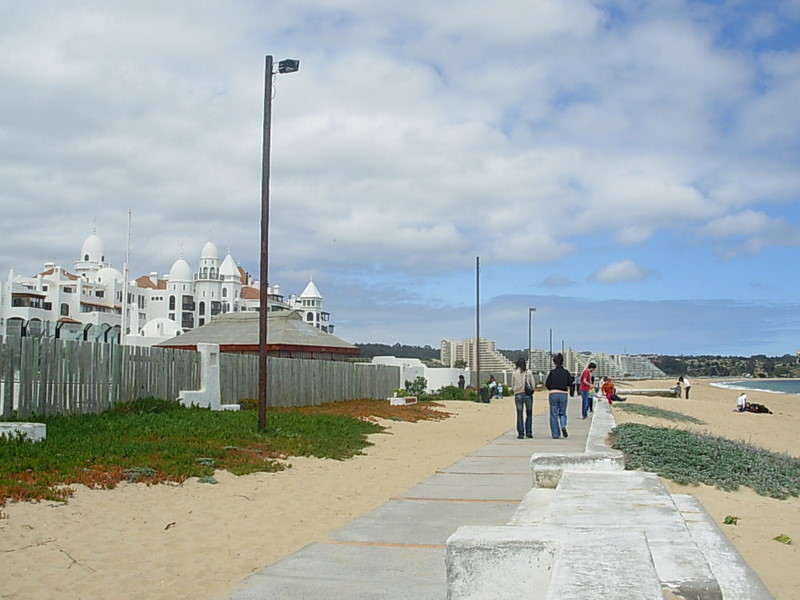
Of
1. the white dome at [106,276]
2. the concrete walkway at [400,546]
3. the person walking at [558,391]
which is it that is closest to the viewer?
the concrete walkway at [400,546]

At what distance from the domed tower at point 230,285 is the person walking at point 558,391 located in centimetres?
10505

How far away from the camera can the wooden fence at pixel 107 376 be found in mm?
14992

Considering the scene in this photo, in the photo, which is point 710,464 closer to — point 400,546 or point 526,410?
point 400,546

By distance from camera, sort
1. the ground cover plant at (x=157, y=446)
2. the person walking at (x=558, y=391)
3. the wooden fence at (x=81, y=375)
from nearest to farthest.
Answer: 1. the ground cover plant at (x=157, y=446)
2. the wooden fence at (x=81, y=375)
3. the person walking at (x=558, y=391)

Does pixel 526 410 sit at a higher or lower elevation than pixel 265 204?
lower

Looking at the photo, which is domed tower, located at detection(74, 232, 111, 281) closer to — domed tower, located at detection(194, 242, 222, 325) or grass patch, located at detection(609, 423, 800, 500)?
domed tower, located at detection(194, 242, 222, 325)

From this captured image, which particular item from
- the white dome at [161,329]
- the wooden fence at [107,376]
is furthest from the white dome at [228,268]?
the wooden fence at [107,376]

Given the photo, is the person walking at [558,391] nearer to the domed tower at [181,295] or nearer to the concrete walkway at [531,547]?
the concrete walkway at [531,547]

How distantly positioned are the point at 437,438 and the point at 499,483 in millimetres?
8157

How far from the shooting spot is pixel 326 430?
58.0 ft

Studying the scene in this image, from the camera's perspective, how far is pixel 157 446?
12.9 m

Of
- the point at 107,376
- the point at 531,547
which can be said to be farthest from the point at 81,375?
the point at 531,547

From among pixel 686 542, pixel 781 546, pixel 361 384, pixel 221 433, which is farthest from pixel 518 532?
pixel 361 384

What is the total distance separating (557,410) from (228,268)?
11015 centimetres
